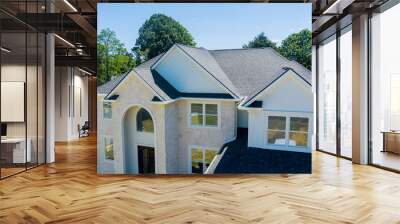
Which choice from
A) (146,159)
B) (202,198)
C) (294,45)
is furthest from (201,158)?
(294,45)

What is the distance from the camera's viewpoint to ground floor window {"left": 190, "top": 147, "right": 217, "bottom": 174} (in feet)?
19.0

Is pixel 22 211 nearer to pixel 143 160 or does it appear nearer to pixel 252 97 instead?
pixel 143 160

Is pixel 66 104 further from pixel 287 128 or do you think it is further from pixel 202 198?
pixel 202 198

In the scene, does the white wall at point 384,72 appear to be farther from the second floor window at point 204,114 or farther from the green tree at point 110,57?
the green tree at point 110,57

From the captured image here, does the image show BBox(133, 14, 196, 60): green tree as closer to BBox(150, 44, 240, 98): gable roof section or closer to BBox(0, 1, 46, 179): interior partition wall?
BBox(150, 44, 240, 98): gable roof section

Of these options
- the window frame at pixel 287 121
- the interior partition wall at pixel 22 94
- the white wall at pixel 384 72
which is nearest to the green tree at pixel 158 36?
the window frame at pixel 287 121

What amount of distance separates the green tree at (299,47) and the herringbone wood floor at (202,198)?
6.20ft

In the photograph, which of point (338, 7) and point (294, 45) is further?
point (338, 7)

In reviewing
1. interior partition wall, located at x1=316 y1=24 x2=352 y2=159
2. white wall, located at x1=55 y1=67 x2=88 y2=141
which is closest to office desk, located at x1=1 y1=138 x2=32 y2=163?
white wall, located at x1=55 y1=67 x2=88 y2=141

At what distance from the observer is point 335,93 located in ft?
29.7

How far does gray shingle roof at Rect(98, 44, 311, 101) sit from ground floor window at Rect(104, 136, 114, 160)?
2.44 feet

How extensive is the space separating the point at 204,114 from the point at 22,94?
3.36 meters

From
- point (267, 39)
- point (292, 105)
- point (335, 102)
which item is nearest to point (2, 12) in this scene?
point (267, 39)

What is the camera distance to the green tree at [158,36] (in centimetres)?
579
